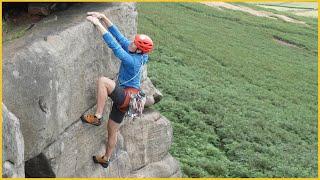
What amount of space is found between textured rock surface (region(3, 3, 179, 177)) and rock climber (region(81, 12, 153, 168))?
1.23 feet

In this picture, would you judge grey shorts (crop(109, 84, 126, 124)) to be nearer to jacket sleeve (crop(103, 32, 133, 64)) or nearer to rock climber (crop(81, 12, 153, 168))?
rock climber (crop(81, 12, 153, 168))

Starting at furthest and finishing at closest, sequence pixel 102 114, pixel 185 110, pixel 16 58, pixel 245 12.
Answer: pixel 245 12
pixel 185 110
pixel 102 114
pixel 16 58

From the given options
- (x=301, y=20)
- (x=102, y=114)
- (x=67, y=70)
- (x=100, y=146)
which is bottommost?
(x=301, y=20)

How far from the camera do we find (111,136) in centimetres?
1525

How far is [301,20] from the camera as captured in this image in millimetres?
67000

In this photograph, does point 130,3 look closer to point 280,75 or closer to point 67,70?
point 67,70

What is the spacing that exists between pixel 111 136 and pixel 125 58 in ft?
8.20

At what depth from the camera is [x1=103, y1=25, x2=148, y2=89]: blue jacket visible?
13.7 metres

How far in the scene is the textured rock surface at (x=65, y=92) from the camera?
12672 mm

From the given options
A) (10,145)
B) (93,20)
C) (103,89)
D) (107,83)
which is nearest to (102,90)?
(103,89)

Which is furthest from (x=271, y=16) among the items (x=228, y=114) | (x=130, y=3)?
(x=130, y=3)

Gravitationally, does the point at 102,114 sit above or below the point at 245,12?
above

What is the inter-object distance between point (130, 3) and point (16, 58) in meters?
4.71

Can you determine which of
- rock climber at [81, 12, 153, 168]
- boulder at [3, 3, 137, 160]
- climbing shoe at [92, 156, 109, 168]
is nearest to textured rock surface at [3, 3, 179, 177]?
boulder at [3, 3, 137, 160]
